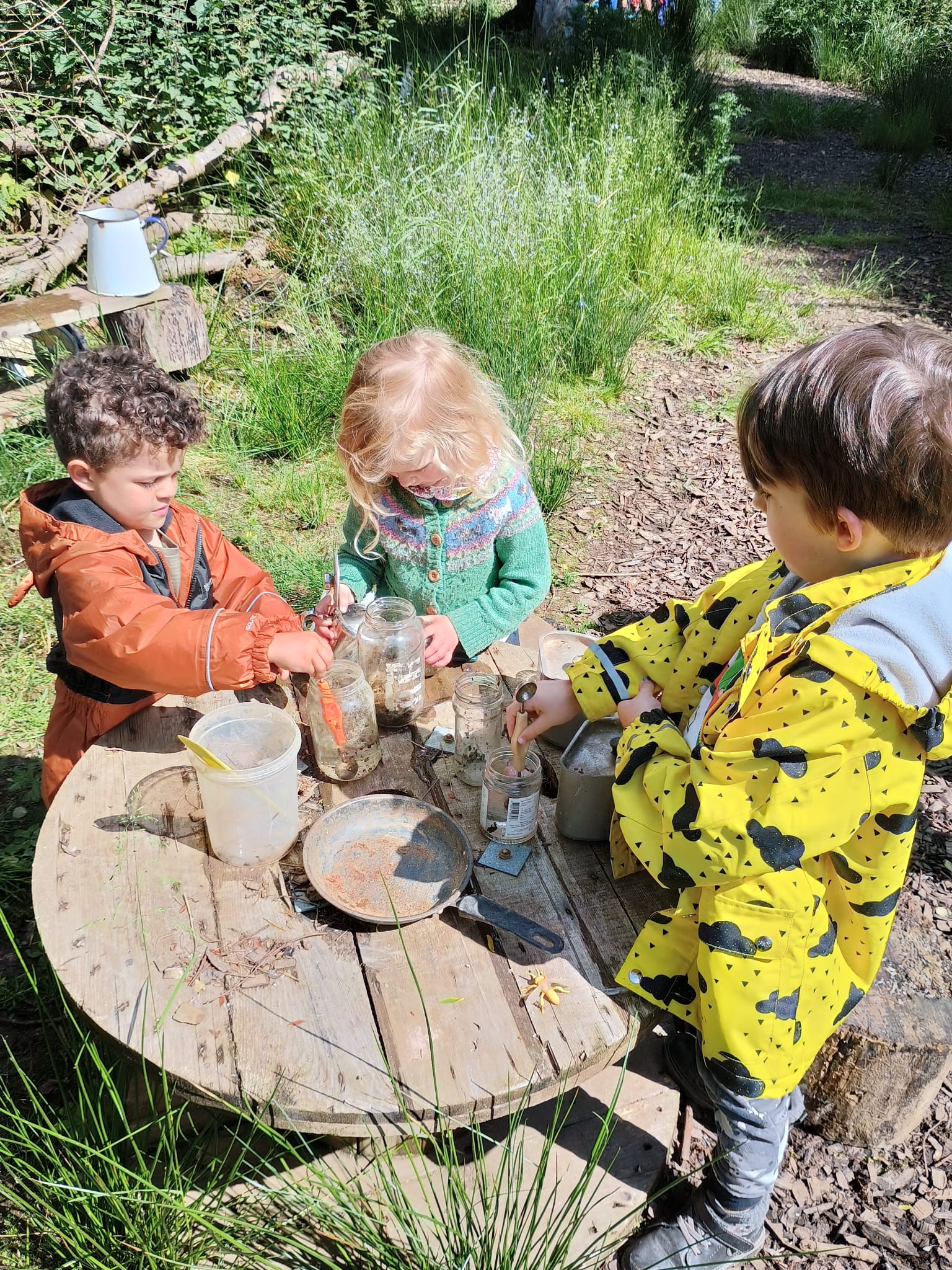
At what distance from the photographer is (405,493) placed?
2.40 meters

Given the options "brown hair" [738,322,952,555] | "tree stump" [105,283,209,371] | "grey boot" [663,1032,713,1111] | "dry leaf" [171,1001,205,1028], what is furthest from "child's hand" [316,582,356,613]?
"tree stump" [105,283,209,371]

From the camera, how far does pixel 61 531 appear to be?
1967 mm

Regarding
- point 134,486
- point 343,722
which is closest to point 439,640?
point 343,722

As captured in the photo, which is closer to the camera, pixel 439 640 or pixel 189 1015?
pixel 189 1015

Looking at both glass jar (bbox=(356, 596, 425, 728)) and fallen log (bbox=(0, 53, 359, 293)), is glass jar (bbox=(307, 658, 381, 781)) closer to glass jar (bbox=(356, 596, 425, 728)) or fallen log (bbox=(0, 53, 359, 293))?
glass jar (bbox=(356, 596, 425, 728))

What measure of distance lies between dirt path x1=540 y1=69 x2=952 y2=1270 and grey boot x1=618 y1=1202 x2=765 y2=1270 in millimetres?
247

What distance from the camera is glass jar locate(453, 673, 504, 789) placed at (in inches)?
70.5

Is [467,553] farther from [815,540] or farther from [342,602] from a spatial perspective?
[815,540]

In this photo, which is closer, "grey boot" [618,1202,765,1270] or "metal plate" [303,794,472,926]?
"metal plate" [303,794,472,926]

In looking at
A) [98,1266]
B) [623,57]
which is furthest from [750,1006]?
[623,57]

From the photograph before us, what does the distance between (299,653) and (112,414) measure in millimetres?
733

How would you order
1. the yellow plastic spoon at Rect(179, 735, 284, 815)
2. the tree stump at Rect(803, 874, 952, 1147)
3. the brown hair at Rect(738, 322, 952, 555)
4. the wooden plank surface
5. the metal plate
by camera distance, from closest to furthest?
the brown hair at Rect(738, 322, 952, 555) < the yellow plastic spoon at Rect(179, 735, 284, 815) < the metal plate < the tree stump at Rect(803, 874, 952, 1147) < the wooden plank surface

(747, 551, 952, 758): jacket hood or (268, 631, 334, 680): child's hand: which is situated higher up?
(747, 551, 952, 758): jacket hood

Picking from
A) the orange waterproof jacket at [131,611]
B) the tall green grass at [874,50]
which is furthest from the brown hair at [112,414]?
the tall green grass at [874,50]
